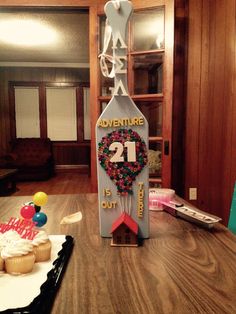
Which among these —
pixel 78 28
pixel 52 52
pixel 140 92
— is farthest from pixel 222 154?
pixel 52 52

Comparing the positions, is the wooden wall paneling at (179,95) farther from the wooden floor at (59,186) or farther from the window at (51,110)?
the window at (51,110)

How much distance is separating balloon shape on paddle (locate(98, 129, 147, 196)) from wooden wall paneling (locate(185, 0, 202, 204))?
195cm

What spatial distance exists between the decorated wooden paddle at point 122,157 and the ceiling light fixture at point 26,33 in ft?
12.9

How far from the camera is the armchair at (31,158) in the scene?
5949 millimetres

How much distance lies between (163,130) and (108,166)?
1688 mm

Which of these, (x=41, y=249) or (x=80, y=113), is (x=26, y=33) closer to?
(x=80, y=113)

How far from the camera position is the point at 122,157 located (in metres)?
0.85

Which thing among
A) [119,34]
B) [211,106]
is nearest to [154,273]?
[119,34]

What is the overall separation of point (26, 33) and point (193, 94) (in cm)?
331

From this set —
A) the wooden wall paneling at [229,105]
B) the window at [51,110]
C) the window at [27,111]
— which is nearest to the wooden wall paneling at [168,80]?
the wooden wall paneling at [229,105]

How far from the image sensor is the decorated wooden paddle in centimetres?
85

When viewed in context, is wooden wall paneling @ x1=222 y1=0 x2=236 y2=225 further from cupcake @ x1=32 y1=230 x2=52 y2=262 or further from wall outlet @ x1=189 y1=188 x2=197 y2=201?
cupcake @ x1=32 y1=230 x2=52 y2=262

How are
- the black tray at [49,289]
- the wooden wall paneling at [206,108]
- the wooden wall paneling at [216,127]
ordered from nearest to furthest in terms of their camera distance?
the black tray at [49,289], the wooden wall paneling at [216,127], the wooden wall paneling at [206,108]

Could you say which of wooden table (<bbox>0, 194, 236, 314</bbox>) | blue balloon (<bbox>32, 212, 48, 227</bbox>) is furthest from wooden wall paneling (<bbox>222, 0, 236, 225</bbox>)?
blue balloon (<bbox>32, 212, 48, 227</bbox>)
